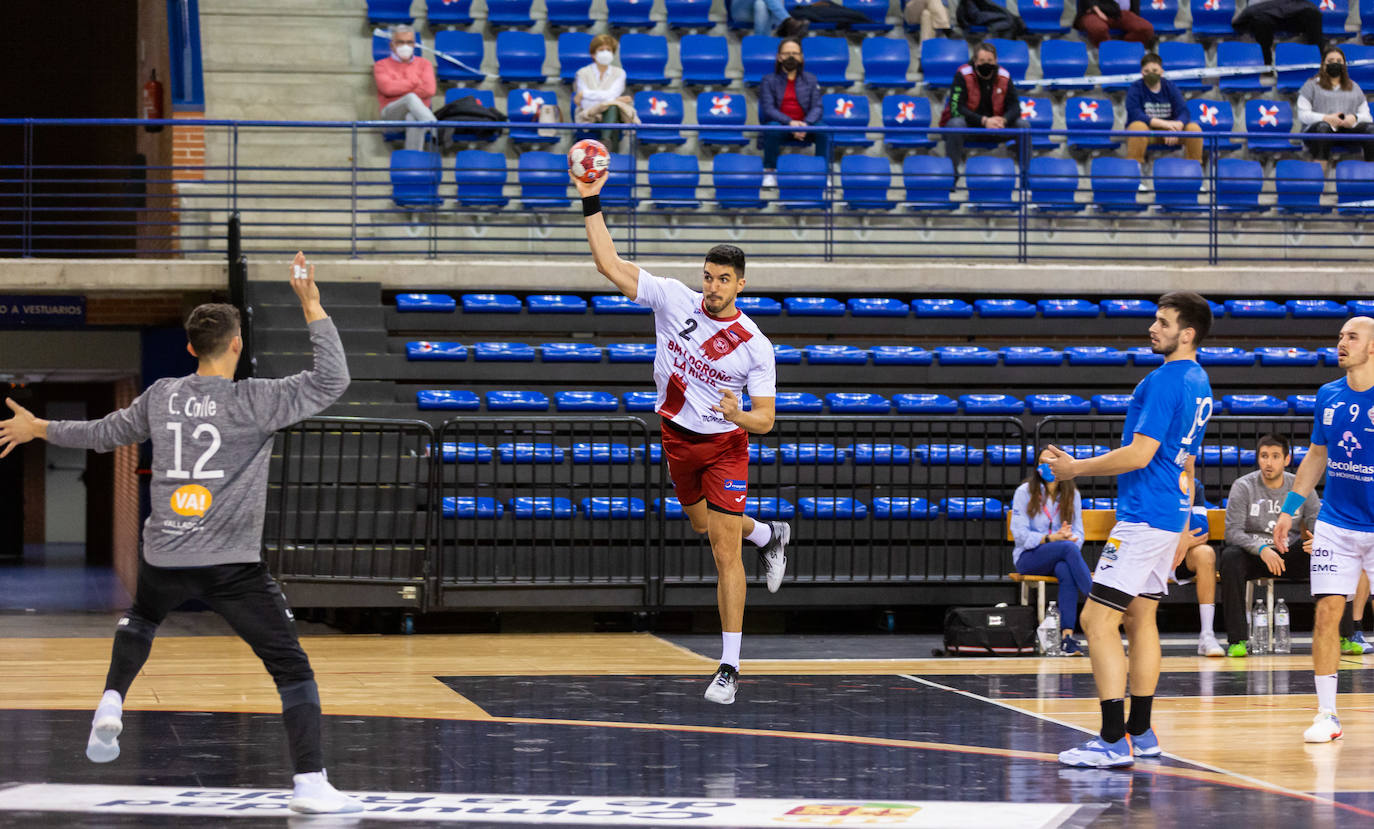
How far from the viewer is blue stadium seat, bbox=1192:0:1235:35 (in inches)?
824

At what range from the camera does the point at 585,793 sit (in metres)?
6.24

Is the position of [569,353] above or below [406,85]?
below

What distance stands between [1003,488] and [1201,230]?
5.90 m

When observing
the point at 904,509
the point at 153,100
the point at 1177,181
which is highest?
the point at 153,100

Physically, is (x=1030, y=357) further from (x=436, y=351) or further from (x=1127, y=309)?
(x=436, y=351)

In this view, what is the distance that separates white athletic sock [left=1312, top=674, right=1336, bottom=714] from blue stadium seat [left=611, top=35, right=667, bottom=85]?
1269 centimetres

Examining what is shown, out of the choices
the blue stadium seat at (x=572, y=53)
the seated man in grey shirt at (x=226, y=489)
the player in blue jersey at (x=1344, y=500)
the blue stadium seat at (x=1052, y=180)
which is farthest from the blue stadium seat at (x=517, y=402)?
the seated man in grey shirt at (x=226, y=489)

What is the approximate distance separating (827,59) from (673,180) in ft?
9.65

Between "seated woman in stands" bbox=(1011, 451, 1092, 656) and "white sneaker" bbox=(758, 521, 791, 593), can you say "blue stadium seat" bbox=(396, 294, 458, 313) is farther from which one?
"white sneaker" bbox=(758, 521, 791, 593)

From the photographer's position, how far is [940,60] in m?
19.6

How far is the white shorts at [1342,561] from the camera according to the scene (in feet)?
26.1

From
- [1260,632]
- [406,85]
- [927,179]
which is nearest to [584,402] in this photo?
[406,85]

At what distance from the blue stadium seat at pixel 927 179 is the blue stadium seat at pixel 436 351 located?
5247mm

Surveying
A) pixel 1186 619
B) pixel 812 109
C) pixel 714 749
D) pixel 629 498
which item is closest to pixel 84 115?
pixel 812 109
